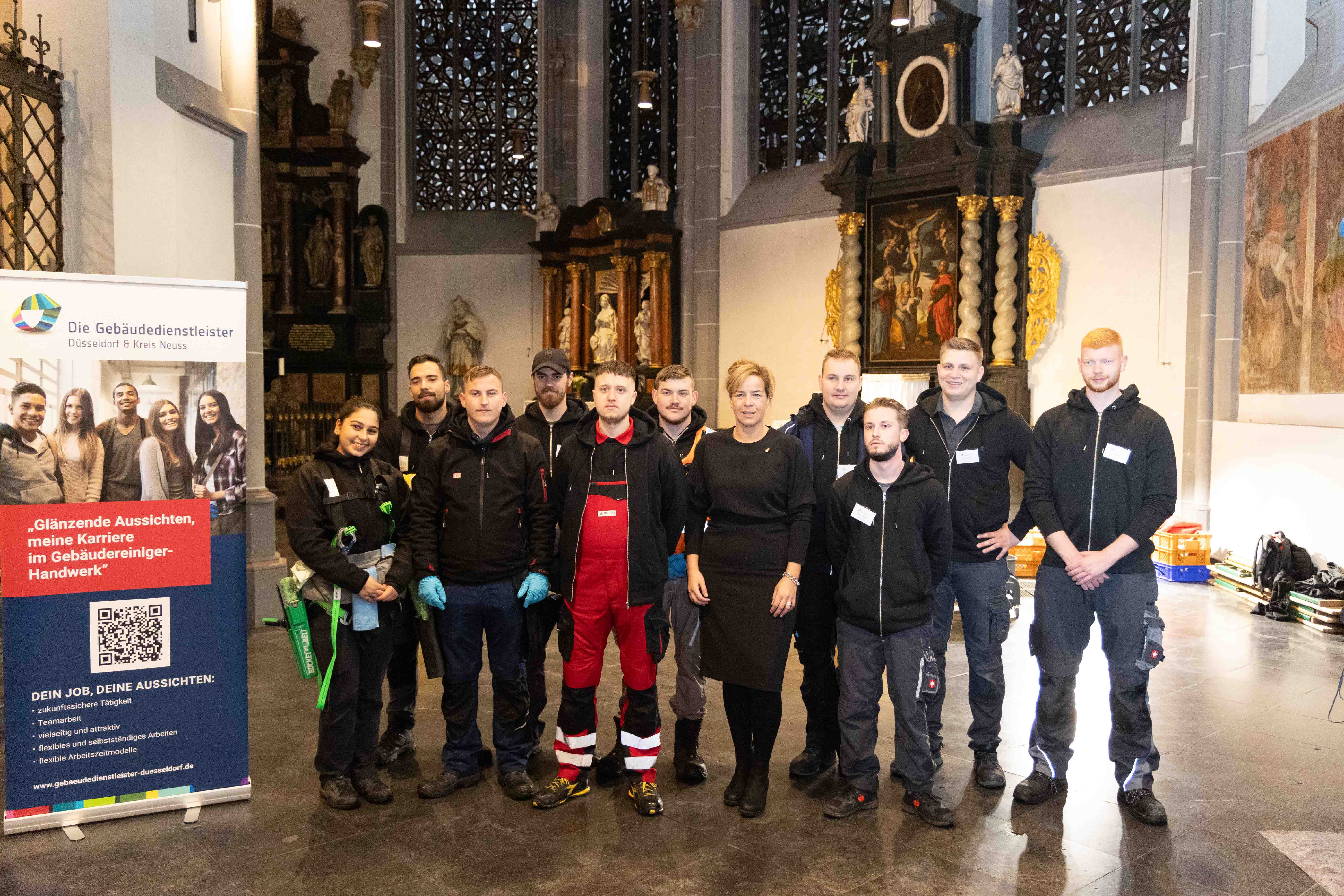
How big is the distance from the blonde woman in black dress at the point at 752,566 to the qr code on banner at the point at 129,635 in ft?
6.40

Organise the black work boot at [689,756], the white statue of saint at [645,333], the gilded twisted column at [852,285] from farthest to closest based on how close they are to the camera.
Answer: the white statue of saint at [645,333], the gilded twisted column at [852,285], the black work boot at [689,756]

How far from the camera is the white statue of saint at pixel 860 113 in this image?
11992 millimetres

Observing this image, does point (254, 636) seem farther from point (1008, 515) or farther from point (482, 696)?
point (1008, 515)

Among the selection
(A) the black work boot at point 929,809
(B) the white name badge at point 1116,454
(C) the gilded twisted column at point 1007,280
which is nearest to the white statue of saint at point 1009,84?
(C) the gilded twisted column at point 1007,280

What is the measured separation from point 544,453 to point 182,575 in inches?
56.3

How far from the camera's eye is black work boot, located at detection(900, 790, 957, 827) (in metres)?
3.67

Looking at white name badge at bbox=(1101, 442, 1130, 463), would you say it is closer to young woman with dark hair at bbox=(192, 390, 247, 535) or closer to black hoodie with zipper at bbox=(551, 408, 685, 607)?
black hoodie with zipper at bbox=(551, 408, 685, 607)

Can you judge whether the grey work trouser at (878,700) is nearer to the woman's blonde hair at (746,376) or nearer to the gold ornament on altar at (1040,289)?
the woman's blonde hair at (746,376)

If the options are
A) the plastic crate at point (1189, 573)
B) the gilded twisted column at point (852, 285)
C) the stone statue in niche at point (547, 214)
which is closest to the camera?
the plastic crate at point (1189, 573)

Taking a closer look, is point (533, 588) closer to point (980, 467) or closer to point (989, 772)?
point (980, 467)

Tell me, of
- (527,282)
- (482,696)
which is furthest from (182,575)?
(527,282)

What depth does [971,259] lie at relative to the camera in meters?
11.0

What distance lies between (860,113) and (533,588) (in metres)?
9.55

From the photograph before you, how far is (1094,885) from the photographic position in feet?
10.6
